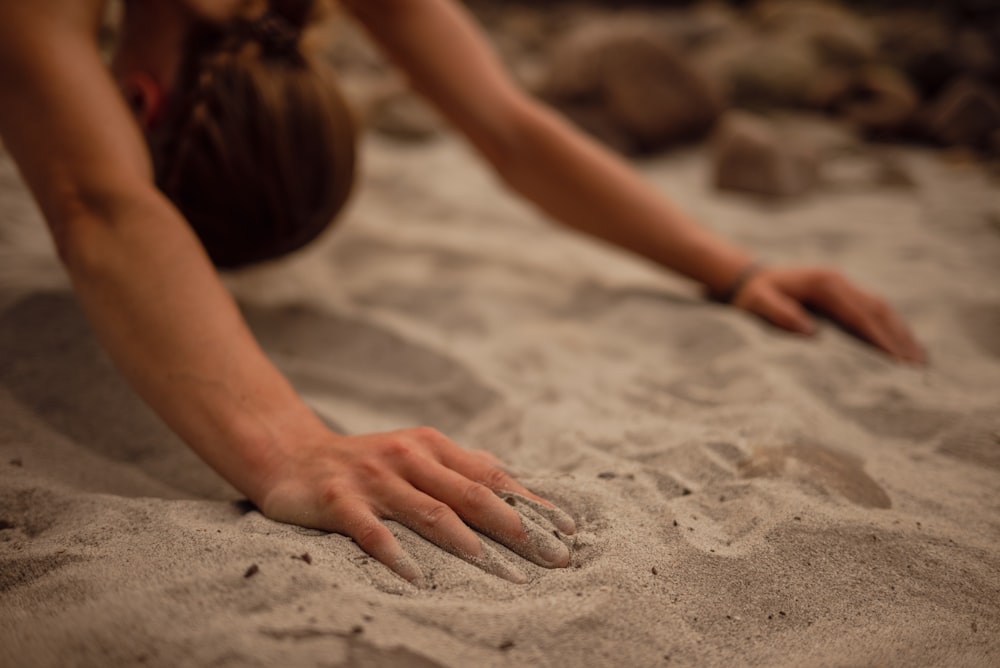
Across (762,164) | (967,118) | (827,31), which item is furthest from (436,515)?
(827,31)

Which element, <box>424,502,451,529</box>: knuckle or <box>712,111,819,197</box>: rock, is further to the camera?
<box>712,111,819,197</box>: rock

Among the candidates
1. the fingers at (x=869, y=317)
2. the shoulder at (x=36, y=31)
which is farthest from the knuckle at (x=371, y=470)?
the fingers at (x=869, y=317)

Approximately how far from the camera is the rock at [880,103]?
3.62m

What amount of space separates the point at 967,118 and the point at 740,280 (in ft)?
8.29

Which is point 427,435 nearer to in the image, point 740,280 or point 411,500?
point 411,500

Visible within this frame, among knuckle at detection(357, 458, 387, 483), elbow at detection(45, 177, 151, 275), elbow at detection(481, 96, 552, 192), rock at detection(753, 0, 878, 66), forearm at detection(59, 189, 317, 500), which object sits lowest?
knuckle at detection(357, 458, 387, 483)

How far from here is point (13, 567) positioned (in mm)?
806

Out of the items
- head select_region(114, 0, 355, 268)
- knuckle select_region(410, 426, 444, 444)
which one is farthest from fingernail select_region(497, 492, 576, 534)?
head select_region(114, 0, 355, 268)

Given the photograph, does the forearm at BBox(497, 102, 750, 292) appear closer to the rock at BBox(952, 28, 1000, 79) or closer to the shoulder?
the shoulder

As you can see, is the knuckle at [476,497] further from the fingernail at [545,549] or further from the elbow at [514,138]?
the elbow at [514,138]

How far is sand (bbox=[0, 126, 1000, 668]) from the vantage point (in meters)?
0.73

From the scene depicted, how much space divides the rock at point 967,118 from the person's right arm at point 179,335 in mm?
3598

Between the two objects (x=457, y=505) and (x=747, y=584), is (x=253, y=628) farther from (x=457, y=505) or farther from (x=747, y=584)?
(x=747, y=584)

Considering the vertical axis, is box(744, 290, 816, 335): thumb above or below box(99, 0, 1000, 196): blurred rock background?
below
